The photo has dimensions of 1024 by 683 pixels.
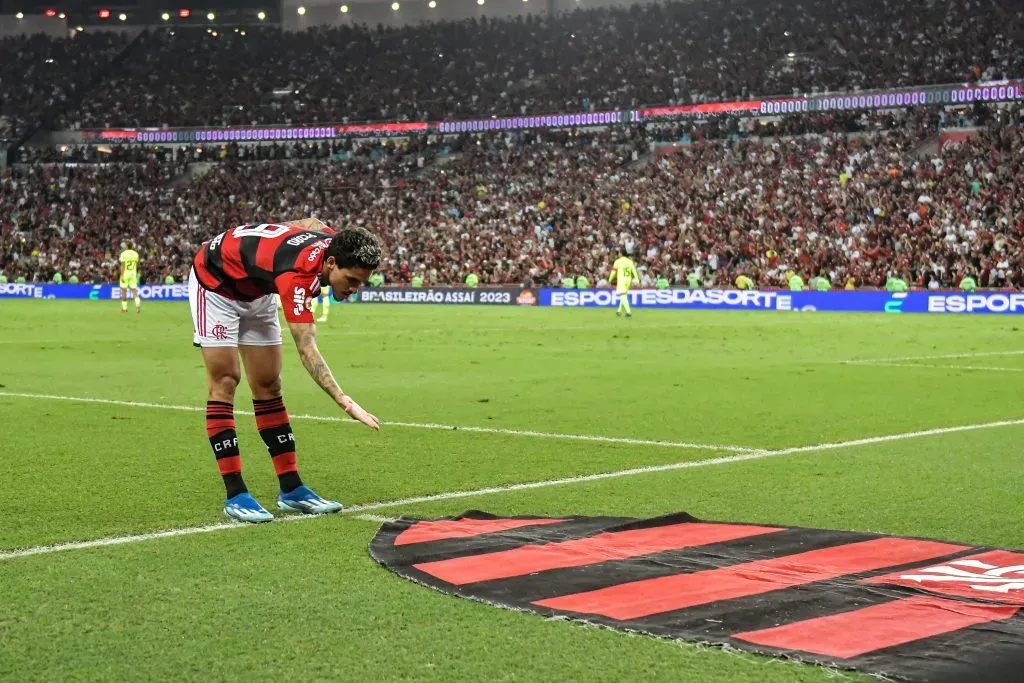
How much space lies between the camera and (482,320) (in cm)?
3347

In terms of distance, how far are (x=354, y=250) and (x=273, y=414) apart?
5.27ft

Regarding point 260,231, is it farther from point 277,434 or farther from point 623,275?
point 623,275

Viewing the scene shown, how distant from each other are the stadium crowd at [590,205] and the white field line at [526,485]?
29.8 m

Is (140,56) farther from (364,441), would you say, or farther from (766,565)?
(766,565)

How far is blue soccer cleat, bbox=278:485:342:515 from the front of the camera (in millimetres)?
7137

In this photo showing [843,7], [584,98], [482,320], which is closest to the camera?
[482,320]

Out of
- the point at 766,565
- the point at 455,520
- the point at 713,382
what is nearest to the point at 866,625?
the point at 766,565

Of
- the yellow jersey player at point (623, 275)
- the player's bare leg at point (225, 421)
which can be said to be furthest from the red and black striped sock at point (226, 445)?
the yellow jersey player at point (623, 275)

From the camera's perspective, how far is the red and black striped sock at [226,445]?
7113mm

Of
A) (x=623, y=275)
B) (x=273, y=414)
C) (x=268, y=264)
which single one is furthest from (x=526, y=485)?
(x=623, y=275)

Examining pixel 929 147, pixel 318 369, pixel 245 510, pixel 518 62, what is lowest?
pixel 245 510

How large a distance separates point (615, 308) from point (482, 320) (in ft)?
31.7

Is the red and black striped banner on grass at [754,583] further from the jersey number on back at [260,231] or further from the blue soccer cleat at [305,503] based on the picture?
the jersey number on back at [260,231]

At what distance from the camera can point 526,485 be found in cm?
810
